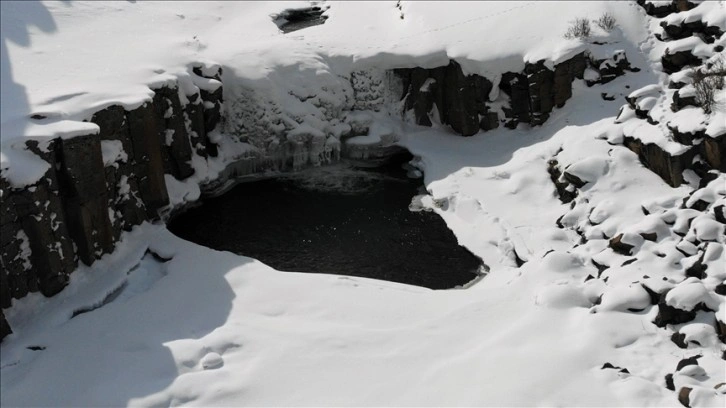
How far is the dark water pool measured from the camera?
61.0 ft

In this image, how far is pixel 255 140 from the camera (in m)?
24.0

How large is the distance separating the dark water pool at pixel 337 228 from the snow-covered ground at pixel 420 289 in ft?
2.93

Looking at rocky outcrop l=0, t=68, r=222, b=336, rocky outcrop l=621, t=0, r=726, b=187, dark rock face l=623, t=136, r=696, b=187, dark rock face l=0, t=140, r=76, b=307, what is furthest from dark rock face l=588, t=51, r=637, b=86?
dark rock face l=0, t=140, r=76, b=307

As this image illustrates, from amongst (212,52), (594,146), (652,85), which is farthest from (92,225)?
(652,85)

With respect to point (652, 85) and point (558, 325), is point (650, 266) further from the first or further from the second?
point (652, 85)

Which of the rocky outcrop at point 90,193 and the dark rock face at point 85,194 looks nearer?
the rocky outcrop at point 90,193

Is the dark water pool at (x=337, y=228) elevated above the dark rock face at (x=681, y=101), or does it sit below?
below

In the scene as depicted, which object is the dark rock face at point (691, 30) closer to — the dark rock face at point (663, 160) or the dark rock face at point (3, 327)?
the dark rock face at point (663, 160)

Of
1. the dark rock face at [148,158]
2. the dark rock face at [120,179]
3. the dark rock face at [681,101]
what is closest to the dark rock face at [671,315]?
the dark rock face at [681,101]

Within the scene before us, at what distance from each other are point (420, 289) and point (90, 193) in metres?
8.02

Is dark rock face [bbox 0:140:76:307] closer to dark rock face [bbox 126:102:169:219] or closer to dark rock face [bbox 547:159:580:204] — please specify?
dark rock face [bbox 126:102:169:219]

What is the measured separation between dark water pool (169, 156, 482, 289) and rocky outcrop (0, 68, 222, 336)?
184 centimetres

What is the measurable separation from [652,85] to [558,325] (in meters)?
10.4

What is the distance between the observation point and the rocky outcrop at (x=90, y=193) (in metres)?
15.2
